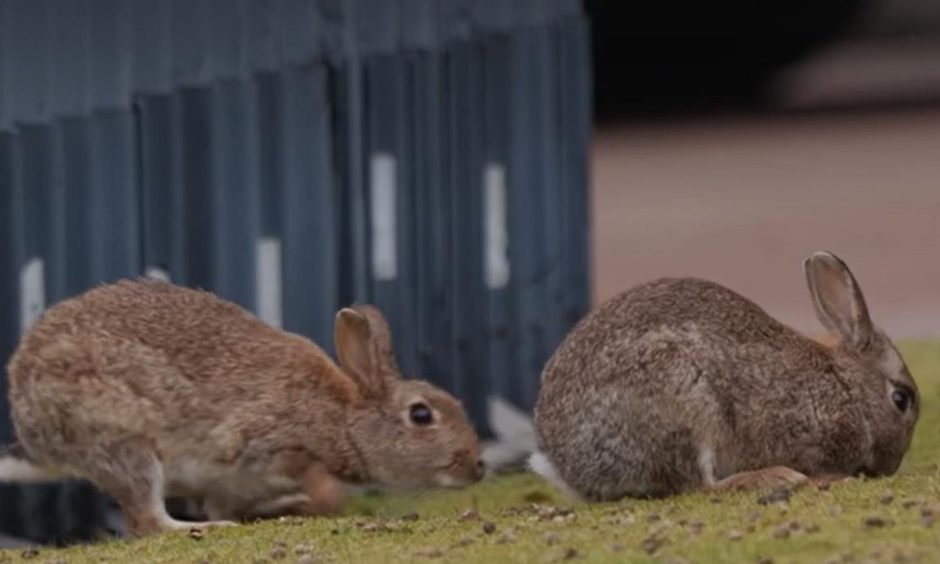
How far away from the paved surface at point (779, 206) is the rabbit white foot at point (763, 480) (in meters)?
5.52

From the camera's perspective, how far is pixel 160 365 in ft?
26.8

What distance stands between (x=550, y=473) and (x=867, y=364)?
1.03 meters

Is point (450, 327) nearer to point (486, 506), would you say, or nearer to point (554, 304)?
point (554, 304)

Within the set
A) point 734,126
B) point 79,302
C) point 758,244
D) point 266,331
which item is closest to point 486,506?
point 266,331

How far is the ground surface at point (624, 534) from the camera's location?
6258 mm

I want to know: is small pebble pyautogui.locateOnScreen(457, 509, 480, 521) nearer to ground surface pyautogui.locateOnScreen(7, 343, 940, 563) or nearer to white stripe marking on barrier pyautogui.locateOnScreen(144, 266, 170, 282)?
ground surface pyautogui.locateOnScreen(7, 343, 940, 563)

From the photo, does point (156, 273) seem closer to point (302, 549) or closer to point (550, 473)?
point (550, 473)

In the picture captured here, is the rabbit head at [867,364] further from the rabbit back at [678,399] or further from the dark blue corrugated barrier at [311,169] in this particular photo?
the dark blue corrugated barrier at [311,169]

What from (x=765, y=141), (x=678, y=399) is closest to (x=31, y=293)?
(x=678, y=399)

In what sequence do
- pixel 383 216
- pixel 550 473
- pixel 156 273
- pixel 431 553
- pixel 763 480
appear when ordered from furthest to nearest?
pixel 383 216 → pixel 156 273 → pixel 550 473 → pixel 763 480 → pixel 431 553

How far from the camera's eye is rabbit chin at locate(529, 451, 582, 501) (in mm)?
7809

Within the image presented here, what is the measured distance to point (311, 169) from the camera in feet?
31.4

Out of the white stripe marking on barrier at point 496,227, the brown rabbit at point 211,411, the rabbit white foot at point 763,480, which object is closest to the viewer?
the rabbit white foot at point 763,480

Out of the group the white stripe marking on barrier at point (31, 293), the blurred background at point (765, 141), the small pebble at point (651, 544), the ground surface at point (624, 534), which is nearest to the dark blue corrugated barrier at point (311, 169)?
the white stripe marking on barrier at point (31, 293)
